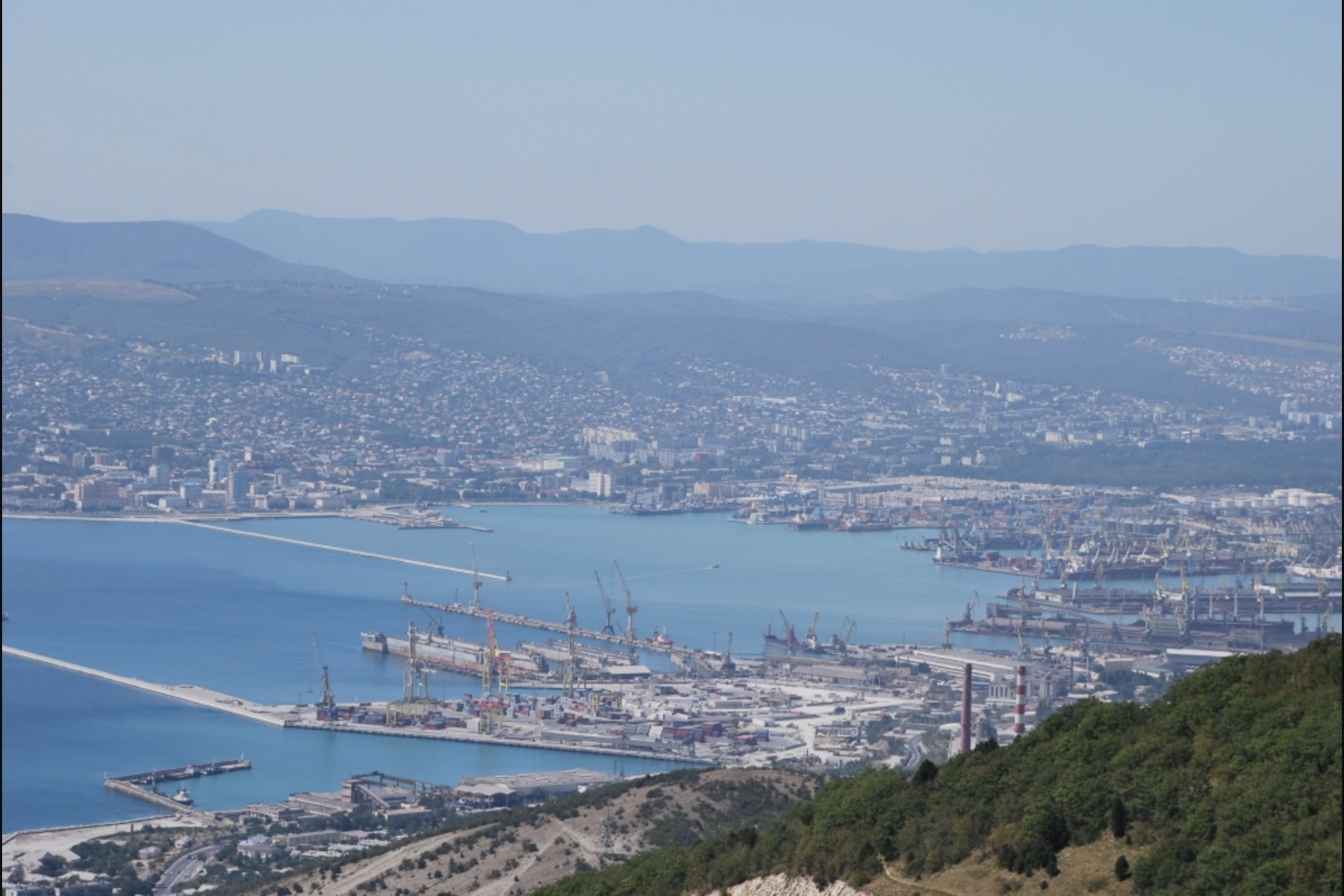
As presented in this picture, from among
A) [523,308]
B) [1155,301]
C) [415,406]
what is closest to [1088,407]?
[415,406]

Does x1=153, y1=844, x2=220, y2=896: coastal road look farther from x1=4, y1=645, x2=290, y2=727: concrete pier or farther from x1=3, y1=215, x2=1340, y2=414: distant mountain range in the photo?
x1=3, y1=215, x2=1340, y2=414: distant mountain range

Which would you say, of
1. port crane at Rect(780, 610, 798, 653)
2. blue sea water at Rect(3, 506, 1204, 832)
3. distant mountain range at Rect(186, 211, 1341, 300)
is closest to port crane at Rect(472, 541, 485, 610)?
blue sea water at Rect(3, 506, 1204, 832)

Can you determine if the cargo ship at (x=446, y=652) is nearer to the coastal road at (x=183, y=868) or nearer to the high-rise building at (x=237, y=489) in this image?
the coastal road at (x=183, y=868)

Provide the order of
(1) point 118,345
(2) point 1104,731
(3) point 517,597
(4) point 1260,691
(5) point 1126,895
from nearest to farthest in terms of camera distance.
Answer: (5) point 1126,895, (4) point 1260,691, (2) point 1104,731, (3) point 517,597, (1) point 118,345

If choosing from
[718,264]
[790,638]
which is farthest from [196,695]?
[718,264]

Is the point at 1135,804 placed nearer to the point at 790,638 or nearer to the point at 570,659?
the point at 570,659

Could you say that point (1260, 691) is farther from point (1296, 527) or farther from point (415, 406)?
point (415, 406)
